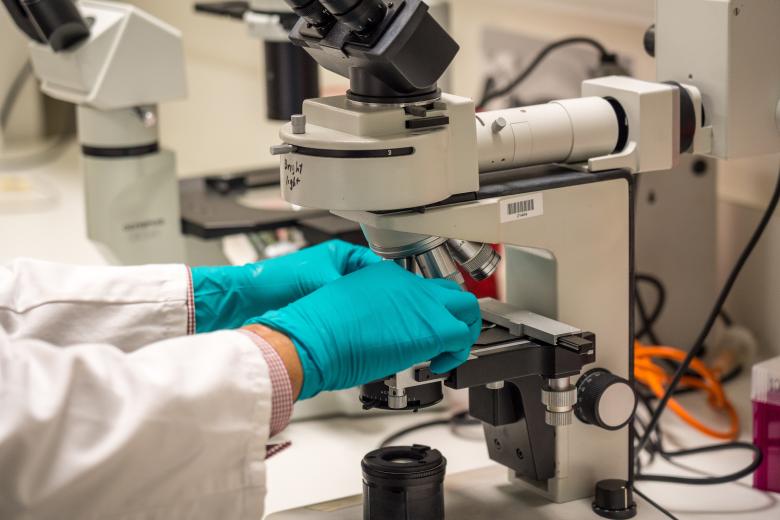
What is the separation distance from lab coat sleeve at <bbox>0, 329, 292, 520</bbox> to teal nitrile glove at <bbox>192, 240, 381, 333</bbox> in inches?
10.6

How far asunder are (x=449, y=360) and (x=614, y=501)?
0.32 m

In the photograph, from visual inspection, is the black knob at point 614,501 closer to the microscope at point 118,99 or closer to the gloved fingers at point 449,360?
the gloved fingers at point 449,360

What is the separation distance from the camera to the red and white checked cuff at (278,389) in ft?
3.01

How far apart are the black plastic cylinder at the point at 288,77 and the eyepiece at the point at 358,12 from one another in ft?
3.11

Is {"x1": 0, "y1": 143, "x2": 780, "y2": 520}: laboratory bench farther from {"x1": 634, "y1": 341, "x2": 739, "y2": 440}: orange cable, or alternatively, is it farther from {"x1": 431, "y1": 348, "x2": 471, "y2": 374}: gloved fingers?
{"x1": 431, "y1": 348, "x2": 471, "y2": 374}: gloved fingers

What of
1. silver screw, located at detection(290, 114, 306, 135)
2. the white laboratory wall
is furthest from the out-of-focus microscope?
the white laboratory wall

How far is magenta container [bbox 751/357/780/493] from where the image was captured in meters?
1.32

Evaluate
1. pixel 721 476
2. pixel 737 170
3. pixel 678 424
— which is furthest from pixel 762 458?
pixel 737 170

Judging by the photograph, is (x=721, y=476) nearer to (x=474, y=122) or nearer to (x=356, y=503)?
(x=356, y=503)

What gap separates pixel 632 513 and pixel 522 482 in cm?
14

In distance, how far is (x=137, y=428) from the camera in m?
0.86

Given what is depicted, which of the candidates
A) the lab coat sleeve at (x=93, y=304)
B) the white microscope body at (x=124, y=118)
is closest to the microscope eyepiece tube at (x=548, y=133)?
the lab coat sleeve at (x=93, y=304)

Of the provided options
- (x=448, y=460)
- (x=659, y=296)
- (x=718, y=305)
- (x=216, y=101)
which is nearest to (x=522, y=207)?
(x=718, y=305)

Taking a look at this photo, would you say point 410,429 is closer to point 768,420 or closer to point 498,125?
point 768,420
